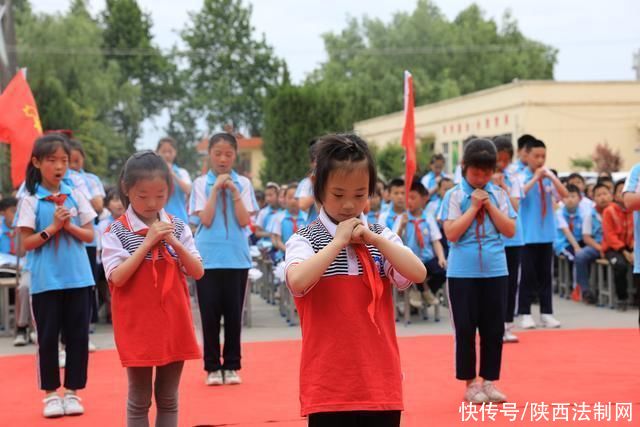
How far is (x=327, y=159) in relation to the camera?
3.36 metres

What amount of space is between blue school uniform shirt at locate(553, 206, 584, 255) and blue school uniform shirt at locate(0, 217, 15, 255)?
6.55m

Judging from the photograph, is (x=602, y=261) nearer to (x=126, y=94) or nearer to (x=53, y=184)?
(x=53, y=184)

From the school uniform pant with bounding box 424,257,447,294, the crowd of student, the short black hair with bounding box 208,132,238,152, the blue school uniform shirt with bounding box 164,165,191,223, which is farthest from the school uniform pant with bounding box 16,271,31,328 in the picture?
the school uniform pant with bounding box 424,257,447,294

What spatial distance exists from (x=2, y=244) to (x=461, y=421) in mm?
6266

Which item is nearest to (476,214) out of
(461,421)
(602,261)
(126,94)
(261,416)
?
(461,421)

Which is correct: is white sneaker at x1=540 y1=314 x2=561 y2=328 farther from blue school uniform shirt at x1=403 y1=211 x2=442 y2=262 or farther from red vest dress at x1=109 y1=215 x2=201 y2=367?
red vest dress at x1=109 y1=215 x2=201 y2=367

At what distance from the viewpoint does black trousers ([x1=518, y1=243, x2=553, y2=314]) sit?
9.51m

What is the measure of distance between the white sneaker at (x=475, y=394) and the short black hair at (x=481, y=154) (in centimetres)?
136

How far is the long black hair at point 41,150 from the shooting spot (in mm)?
5859

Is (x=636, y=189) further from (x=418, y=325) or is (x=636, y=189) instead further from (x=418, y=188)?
(x=418, y=325)

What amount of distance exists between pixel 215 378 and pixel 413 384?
4.59ft

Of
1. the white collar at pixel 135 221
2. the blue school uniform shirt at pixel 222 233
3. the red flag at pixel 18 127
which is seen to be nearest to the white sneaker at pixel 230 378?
the blue school uniform shirt at pixel 222 233

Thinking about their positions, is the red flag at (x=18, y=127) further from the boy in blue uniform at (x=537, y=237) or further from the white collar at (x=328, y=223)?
the white collar at (x=328, y=223)

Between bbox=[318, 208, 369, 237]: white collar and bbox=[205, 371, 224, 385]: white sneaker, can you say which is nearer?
bbox=[318, 208, 369, 237]: white collar
